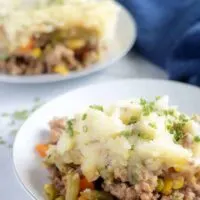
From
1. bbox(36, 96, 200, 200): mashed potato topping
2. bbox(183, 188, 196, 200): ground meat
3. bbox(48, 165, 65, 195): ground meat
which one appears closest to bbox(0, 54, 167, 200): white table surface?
bbox(48, 165, 65, 195): ground meat

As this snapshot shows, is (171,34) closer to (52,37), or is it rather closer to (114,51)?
(114,51)

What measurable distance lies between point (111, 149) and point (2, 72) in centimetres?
116

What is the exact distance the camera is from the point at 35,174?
188 centimetres

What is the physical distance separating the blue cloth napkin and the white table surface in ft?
0.29

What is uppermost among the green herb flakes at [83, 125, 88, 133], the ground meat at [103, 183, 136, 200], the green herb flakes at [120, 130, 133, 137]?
the green herb flakes at [120, 130, 133, 137]

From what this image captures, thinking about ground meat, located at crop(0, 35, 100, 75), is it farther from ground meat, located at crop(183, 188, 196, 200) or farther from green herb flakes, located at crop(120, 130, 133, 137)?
ground meat, located at crop(183, 188, 196, 200)

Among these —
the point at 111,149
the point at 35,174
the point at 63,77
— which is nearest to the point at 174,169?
the point at 111,149

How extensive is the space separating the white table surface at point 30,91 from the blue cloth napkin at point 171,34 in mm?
89

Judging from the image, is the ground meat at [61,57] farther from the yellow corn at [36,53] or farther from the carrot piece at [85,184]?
the carrot piece at [85,184]

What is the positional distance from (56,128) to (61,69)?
2.15ft

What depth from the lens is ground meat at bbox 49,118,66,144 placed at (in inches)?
79.2

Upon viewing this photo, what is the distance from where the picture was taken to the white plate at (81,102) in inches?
76.9

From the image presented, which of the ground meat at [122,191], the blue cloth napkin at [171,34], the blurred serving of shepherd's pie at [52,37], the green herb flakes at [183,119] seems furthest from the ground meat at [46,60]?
the ground meat at [122,191]

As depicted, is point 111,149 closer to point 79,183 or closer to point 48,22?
point 79,183
